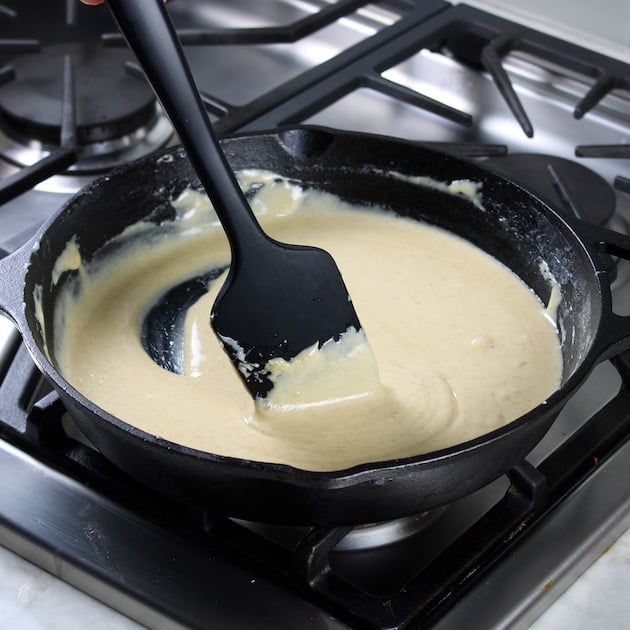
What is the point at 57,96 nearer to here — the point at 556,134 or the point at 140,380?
the point at 140,380

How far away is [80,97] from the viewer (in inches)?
43.3

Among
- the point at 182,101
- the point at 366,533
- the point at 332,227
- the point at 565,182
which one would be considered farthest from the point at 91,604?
the point at 565,182

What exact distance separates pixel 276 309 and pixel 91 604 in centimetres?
26

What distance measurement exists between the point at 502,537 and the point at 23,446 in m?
0.37

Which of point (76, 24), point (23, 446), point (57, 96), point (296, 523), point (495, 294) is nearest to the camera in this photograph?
point (296, 523)

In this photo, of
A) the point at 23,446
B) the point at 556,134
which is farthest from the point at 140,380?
the point at 556,134

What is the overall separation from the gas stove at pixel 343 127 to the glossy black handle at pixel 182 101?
0.66ft

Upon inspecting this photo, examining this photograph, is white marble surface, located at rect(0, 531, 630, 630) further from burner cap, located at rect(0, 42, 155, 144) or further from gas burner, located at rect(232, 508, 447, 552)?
burner cap, located at rect(0, 42, 155, 144)

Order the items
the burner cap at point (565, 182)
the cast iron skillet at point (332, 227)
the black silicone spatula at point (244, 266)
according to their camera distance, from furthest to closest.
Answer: the burner cap at point (565, 182) → the black silicone spatula at point (244, 266) → the cast iron skillet at point (332, 227)

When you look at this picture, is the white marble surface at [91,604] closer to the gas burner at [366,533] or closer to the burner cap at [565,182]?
the gas burner at [366,533]

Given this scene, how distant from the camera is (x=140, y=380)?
33.3 inches

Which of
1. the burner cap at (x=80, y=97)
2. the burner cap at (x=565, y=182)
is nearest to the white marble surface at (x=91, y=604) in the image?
the burner cap at (x=565, y=182)

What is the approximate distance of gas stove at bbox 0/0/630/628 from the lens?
0.66 metres

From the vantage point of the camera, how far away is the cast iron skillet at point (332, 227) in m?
0.60
